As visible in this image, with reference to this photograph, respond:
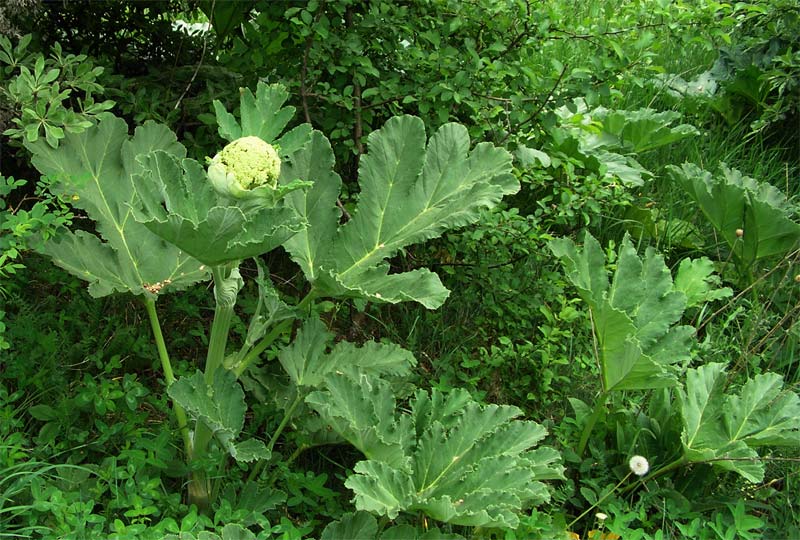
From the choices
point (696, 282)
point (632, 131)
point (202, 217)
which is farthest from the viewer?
point (632, 131)

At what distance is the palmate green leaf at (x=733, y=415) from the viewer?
278 centimetres

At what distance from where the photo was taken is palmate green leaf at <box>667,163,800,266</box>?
→ 3.60 meters

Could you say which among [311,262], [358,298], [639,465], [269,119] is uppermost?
[269,119]

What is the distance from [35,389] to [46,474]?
0.41m

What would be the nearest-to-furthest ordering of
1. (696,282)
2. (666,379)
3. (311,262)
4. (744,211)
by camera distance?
(311,262)
(666,379)
(696,282)
(744,211)

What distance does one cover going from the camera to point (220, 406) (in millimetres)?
2348

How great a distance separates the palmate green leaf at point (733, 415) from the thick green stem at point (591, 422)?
0.80ft

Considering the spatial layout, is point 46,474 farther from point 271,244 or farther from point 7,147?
point 7,147

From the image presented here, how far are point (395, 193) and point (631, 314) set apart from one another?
89cm

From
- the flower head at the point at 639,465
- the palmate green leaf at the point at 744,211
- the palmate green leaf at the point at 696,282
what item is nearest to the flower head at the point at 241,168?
the flower head at the point at 639,465

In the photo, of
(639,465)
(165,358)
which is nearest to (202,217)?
(165,358)

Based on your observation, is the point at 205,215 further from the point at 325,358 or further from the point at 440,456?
the point at 440,456

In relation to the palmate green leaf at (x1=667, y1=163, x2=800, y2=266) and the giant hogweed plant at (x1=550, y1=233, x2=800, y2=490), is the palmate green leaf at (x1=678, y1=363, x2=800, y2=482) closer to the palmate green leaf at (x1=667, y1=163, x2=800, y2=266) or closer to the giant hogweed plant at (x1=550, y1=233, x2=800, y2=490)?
the giant hogweed plant at (x1=550, y1=233, x2=800, y2=490)

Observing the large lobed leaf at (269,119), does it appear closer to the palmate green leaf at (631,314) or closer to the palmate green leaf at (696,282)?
the palmate green leaf at (631,314)
